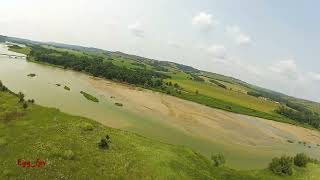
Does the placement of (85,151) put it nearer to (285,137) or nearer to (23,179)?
(23,179)

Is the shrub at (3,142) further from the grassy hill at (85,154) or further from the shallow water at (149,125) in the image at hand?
the shallow water at (149,125)

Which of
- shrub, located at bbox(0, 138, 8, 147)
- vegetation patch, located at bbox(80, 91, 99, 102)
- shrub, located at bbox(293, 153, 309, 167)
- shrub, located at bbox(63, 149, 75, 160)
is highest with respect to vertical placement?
shrub, located at bbox(293, 153, 309, 167)

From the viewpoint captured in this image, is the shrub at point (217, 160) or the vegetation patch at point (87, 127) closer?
the shrub at point (217, 160)

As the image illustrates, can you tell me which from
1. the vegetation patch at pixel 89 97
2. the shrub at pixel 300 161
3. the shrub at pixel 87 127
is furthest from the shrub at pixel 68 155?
the vegetation patch at pixel 89 97

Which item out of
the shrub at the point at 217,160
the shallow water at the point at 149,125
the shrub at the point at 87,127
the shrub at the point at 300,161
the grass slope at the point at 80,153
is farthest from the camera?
the shallow water at the point at 149,125

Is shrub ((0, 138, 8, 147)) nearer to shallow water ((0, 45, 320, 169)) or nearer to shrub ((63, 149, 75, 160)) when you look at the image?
shrub ((63, 149, 75, 160))

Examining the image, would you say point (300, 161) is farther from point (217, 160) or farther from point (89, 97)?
point (89, 97)

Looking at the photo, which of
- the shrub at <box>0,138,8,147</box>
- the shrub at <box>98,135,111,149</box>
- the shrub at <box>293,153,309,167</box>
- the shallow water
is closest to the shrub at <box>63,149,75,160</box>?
the shrub at <box>98,135,111,149</box>

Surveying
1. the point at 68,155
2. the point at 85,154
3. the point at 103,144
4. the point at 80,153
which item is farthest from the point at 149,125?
the point at 68,155
